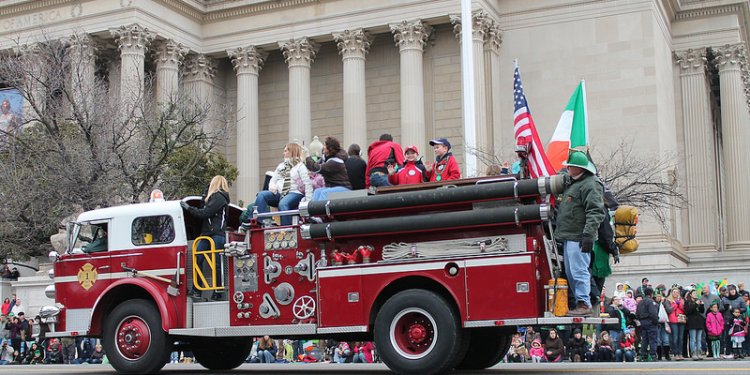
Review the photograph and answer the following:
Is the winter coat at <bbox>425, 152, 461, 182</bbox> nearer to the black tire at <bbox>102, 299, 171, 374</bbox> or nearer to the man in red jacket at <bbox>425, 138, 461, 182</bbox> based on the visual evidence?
the man in red jacket at <bbox>425, 138, 461, 182</bbox>

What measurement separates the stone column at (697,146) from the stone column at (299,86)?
65.5ft

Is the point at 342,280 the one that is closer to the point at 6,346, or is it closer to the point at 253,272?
the point at 253,272

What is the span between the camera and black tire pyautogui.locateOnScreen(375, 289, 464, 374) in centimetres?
1237

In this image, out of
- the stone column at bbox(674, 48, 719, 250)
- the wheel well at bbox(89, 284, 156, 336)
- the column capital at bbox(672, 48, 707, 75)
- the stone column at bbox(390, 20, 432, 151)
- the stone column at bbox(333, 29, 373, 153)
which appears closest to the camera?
the wheel well at bbox(89, 284, 156, 336)

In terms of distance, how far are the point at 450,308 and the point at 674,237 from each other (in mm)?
38022

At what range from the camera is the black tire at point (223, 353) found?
639 inches

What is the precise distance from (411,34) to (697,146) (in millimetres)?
16992

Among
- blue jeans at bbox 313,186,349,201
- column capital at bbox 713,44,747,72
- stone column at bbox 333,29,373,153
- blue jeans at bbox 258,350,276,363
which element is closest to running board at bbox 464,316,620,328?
blue jeans at bbox 313,186,349,201

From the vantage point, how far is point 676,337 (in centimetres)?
2427

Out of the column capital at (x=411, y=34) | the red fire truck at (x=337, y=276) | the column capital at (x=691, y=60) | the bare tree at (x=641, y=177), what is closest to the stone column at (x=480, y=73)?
the column capital at (x=411, y=34)

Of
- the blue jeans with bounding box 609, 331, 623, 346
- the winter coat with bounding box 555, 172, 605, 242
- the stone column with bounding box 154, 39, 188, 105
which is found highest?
the stone column with bounding box 154, 39, 188, 105

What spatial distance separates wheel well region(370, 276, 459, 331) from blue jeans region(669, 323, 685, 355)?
1331 centimetres

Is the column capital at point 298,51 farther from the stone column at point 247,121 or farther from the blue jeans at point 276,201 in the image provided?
the blue jeans at point 276,201

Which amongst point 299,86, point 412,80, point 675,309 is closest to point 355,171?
point 675,309
